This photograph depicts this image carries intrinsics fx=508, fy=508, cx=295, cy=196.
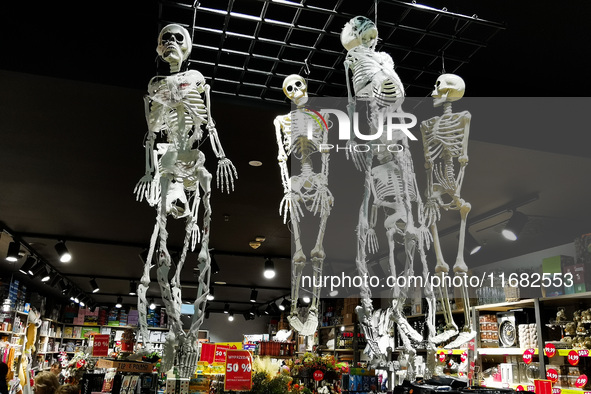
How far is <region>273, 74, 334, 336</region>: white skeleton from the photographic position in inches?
85.3

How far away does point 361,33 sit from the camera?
220cm


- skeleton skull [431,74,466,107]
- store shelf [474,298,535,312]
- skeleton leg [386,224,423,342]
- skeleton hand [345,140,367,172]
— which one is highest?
skeleton skull [431,74,466,107]

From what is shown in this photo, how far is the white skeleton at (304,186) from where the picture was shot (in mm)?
2166

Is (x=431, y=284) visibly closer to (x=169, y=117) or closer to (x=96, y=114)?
(x=169, y=117)

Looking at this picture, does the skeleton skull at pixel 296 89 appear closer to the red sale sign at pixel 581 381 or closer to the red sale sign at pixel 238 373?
the red sale sign at pixel 238 373

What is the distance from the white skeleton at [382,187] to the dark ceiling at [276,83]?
0.70 feet

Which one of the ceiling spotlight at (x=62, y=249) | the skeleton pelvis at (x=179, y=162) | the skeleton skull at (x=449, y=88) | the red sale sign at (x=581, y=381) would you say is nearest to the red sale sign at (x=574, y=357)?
the red sale sign at (x=581, y=381)

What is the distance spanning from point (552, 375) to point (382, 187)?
3.53 m

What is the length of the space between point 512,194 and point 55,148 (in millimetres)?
4326

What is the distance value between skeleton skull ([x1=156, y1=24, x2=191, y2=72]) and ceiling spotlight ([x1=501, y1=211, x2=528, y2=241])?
432cm

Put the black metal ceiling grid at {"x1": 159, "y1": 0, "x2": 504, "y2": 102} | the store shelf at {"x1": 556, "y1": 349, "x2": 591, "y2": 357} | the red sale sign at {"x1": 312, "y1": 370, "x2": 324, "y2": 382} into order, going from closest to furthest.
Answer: the black metal ceiling grid at {"x1": 159, "y1": 0, "x2": 504, "y2": 102}, the red sale sign at {"x1": 312, "y1": 370, "x2": 324, "y2": 382}, the store shelf at {"x1": 556, "y1": 349, "x2": 591, "y2": 357}

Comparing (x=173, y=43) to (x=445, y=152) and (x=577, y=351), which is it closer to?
(x=445, y=152)

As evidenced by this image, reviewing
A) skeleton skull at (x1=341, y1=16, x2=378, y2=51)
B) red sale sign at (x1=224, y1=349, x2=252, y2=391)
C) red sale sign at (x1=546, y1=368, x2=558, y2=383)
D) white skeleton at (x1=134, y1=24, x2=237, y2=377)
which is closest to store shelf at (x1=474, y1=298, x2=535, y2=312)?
red sale sign at (x1=546, y1=368, x2=558, y2=383)

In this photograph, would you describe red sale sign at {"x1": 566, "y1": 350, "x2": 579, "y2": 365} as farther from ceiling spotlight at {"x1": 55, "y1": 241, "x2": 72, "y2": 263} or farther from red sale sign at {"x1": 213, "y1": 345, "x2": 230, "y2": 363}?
ceiling spotlight at {"x1": 55, "y1": 241, "x2": 72, "y2": 263}
